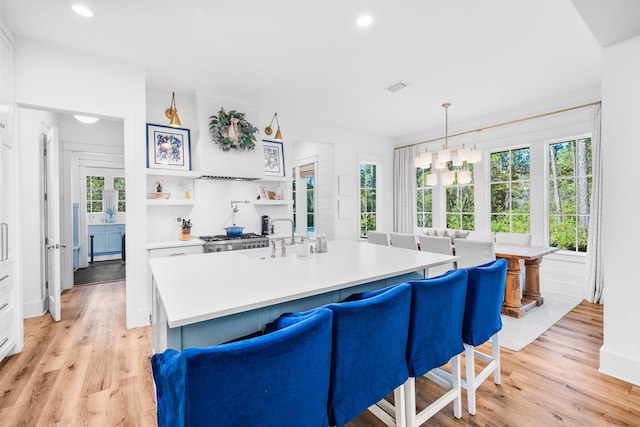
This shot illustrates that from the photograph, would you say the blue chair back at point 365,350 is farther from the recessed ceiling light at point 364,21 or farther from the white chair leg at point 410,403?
the recessed ceiling light at point 364,21

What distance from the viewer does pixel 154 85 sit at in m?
3.68

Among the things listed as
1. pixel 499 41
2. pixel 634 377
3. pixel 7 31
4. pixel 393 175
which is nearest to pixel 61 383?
pixel 7 31

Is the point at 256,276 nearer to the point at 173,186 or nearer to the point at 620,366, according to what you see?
the point at 620,366

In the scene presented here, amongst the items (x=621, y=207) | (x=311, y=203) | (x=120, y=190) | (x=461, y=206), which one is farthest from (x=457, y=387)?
(x=120, y=190)

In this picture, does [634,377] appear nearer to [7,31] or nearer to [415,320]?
[415,320]

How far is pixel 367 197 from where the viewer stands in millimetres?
6145

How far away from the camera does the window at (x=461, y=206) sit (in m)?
5.29

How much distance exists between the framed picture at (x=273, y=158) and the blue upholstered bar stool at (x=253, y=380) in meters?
3.79

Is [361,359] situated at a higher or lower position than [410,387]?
higher

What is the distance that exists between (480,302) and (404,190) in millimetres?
4503

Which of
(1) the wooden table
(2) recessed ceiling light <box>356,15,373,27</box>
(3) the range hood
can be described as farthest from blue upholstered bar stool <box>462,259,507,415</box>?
(3) the range hood

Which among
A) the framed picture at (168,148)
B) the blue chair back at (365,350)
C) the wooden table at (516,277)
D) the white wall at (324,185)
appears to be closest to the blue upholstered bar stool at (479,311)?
the blue chair back at (365,350)

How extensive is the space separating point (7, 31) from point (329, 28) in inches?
105

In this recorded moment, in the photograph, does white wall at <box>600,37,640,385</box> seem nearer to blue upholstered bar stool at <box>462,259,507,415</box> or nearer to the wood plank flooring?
blue upholstered bar stool at <box>462,259,507,415</box>
